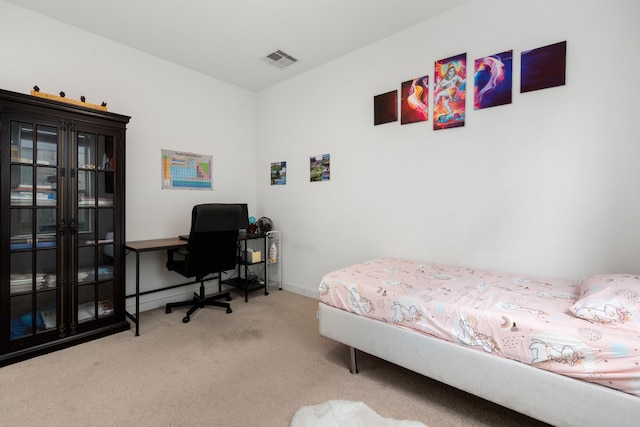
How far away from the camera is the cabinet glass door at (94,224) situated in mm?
2461

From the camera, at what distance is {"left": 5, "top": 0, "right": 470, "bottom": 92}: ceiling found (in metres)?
2.40

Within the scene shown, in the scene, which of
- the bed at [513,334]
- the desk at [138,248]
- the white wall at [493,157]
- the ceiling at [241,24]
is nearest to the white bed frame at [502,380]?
the bed at [513,334]

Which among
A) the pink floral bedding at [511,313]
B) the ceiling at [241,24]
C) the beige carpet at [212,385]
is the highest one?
the ceiling at [241,24]

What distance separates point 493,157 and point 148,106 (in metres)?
3.57

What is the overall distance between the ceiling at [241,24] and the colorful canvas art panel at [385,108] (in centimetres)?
61

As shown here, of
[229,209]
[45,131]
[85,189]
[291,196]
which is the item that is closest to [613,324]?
[229,209]

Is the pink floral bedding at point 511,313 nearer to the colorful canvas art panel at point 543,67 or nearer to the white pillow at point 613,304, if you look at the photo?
the white pillow at point 613,304

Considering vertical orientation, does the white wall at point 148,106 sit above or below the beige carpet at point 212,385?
above

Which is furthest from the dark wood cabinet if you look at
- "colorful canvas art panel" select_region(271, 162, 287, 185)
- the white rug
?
the white rug

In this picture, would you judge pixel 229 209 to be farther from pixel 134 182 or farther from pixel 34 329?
pixel 34 329

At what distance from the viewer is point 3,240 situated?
2.10 metres

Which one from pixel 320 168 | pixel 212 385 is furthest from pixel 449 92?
pixel 212 385

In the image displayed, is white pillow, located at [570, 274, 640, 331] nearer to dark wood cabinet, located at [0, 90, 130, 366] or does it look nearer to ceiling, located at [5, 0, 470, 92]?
ceiling, located at [5, 0, 470, 92]

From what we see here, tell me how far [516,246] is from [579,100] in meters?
1.11
